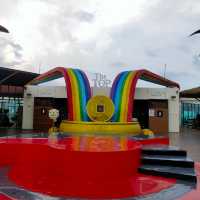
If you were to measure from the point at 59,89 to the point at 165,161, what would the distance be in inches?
531

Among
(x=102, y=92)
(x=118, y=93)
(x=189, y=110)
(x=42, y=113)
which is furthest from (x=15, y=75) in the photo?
(x=189, y=110)

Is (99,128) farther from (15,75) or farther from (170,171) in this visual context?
(15,75)

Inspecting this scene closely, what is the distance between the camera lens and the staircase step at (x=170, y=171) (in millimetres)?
5908

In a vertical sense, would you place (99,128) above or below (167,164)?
above

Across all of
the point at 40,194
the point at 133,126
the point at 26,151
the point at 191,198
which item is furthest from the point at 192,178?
the point at 133,126

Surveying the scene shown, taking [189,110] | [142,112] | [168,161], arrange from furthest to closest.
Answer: [189,110], [142,112], [168,161]

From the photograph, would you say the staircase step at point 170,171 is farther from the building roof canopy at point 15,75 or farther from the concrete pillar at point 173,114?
the concrete pillar at point 173,114

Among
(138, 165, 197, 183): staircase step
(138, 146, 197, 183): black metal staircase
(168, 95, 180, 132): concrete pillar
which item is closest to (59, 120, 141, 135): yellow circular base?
(138, 146, 197, 183): black metal staircase

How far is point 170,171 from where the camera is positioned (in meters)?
6.10

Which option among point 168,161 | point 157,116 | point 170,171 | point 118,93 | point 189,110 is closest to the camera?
point 170,171

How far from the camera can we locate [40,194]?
4.83 metres

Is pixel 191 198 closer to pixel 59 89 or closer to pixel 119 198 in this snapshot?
pixel 119 198

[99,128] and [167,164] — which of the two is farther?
[99,128]

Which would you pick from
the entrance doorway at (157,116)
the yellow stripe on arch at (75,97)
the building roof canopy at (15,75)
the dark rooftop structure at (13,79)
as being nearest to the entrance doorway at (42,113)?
the building roof canopy at (15,75)
